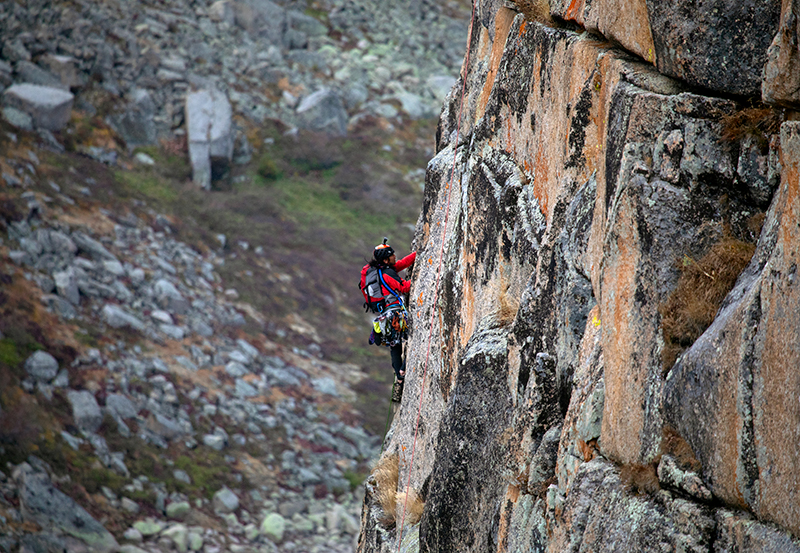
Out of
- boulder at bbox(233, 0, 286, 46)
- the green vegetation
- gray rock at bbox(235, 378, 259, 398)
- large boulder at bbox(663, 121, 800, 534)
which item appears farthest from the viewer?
boulder at bbox(233, 0, 286, 46)

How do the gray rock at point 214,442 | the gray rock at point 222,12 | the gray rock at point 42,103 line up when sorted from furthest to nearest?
the gray rock at point 222,12
the gray rock at point 42,103
the gray rock at point 214,442

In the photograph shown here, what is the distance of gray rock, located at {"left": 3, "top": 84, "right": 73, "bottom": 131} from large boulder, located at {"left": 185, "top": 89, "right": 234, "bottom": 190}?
5830 millimetres

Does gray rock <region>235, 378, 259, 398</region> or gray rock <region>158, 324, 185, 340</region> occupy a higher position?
gray rock <region>158, 324, 185, 340</region>

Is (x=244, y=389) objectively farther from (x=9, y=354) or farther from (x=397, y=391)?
(x=397, y=391)

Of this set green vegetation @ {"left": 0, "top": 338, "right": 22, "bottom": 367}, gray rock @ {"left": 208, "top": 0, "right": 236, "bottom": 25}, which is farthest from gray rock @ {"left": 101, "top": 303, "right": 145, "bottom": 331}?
gray rock @ {"left": 208, "top": 0, "right": 236, "bottom": 25}

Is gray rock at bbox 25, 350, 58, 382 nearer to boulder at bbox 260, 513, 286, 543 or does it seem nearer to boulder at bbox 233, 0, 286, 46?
boulder at bbox 260, 513, 286, 543

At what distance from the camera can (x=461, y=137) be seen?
414 inches

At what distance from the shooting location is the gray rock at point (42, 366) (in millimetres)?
19328

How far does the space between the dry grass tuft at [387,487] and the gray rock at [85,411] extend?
37.6ft

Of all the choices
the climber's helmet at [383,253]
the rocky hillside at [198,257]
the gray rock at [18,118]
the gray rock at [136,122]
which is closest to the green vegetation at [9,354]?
the rocky hillside at [198,257]

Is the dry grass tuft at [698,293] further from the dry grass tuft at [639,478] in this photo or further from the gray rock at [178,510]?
the gray rock at [178,510]

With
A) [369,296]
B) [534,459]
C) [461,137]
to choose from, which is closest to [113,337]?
[369,296]

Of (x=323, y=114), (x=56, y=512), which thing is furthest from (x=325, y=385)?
(x=323, y=114)

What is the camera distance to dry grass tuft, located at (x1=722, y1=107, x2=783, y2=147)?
167 inches
